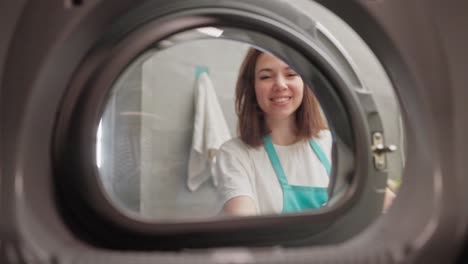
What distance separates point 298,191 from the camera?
0.85 m

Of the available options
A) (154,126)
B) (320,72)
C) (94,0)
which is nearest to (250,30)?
(320,72)

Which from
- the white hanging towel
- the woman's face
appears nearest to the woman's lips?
the woman's face

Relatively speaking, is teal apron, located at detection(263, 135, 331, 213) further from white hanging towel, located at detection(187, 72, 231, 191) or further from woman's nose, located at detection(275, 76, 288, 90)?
white hanging towel, located at detection(187, 72, 231, 191)

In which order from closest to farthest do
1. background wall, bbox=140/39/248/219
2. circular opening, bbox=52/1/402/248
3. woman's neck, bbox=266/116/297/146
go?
circular opening, bbox=52/1/402/248 → woman's neck, bbox=266/116/297/146 → background wall, bbox=140/39/248/219

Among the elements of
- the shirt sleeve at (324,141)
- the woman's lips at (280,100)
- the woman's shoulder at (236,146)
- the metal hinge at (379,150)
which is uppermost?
the woman's lips at (280,100)

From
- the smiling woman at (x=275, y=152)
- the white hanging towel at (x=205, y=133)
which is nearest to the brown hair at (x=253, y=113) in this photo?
the smiling woman at (x=275, y=152)

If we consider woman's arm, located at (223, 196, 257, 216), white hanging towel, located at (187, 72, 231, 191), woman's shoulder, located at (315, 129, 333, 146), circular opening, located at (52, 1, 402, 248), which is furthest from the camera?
white hanging towel, located at (187, 72, 231, 191)

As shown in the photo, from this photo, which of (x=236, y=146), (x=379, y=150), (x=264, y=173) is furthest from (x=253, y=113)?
(x=379, y=150)

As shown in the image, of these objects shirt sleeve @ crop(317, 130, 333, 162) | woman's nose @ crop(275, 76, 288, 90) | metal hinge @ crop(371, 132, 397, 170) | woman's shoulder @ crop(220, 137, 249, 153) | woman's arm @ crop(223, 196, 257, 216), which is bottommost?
woman's arm @ crop(223, 196, 257, 216)

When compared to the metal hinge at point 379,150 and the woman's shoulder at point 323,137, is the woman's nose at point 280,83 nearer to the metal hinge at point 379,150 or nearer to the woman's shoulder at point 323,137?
the woman's shoulder at point 323,137

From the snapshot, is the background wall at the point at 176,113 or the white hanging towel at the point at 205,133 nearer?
the background wall at the point at 176,113

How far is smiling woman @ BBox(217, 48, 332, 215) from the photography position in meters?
0.81

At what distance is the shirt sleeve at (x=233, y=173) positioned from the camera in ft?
2.91

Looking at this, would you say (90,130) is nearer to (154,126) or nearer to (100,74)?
(100,74)
